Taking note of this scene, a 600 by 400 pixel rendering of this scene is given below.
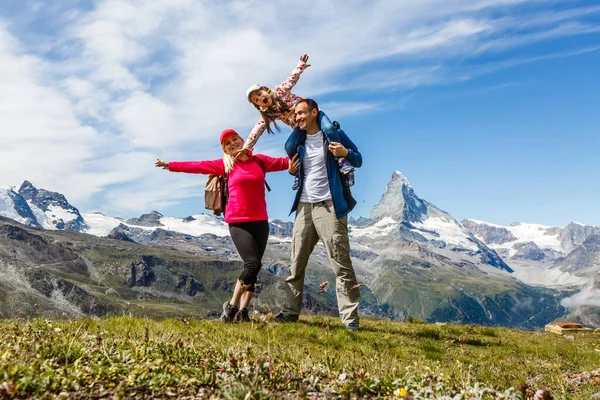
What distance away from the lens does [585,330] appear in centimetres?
1917

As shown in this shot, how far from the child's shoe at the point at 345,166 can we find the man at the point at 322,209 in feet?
0.43

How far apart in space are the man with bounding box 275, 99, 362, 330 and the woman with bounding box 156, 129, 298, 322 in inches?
22.1

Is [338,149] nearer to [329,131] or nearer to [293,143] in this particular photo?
[329,131]

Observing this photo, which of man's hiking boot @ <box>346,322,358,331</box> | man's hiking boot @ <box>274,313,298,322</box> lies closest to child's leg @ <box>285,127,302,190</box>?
man's hiking boot @ <box>274,313,298,322</box>

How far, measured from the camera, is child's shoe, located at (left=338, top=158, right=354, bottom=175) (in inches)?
408

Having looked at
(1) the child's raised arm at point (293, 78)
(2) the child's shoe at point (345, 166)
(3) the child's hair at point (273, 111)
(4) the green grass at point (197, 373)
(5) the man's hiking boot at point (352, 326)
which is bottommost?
(4) the green grass at point (197, 373)

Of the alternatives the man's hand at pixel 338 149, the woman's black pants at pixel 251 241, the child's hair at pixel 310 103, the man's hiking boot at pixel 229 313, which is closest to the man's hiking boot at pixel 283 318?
the man's hiking boot at pixel 229 313

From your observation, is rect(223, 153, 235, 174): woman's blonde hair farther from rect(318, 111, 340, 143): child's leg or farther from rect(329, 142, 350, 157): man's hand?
rect(329, 142, 350, 157): man's hand

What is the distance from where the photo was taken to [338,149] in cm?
1005

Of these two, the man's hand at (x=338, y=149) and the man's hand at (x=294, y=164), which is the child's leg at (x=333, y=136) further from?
the man's hand at (x=294, y=164)

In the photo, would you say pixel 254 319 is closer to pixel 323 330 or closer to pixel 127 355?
pixel 127 355

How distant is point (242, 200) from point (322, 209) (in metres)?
1.86

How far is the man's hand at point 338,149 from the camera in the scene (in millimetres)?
10031

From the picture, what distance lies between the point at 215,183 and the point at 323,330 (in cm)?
427
